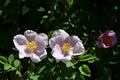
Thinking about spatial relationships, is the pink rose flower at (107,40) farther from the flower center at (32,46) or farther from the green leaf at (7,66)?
the green leaf at (7,66)

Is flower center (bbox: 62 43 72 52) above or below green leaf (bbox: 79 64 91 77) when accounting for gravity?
above

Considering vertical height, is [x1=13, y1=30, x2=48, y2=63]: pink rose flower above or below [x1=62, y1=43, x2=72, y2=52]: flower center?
above

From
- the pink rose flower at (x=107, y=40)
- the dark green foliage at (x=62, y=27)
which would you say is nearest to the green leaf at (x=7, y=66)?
the dark green foliage at (x=62, y=27)

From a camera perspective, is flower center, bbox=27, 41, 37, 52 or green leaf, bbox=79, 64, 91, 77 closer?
green leaf, bbox=79, 64, 91, 77

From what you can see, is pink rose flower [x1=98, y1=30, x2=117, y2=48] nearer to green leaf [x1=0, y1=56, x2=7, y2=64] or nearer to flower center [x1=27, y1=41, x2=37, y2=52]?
flower center [x1=27, y1=41, x2=37, y2=52]

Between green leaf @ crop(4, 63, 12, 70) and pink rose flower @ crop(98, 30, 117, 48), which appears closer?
green leaf @ crop(4, 63, 12, 70)

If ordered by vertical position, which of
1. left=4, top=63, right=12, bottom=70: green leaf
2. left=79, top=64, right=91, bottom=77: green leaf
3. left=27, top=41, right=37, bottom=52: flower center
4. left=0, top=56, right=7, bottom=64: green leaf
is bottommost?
left=79, top=64, right=91, bottom=77: green leaf

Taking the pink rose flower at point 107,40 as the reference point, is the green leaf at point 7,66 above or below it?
below

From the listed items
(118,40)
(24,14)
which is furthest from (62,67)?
(24,14)

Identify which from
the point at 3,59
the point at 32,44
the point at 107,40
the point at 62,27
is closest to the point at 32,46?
the point at 32,44

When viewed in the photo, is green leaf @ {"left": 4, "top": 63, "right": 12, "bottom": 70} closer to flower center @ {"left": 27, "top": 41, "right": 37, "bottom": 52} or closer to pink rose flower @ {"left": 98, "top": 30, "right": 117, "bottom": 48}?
flower center @ {"left": 27, "top": 41, "right": 37, "bottom": 52}

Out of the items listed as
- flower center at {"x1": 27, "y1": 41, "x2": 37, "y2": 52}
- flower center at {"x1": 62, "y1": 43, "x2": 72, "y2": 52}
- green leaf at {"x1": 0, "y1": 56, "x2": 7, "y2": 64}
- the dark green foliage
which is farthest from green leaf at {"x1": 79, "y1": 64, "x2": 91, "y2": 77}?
green leaf at {"x1": 0, "y1": 56, "x2": 7, "y2": 64}

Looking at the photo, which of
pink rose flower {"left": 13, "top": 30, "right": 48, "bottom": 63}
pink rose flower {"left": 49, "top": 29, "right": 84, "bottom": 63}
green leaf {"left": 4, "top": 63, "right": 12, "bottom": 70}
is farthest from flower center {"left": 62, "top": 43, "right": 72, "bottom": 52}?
green leaf {"left": 4, "top": 63, "right": 12, "bottom": 70}
